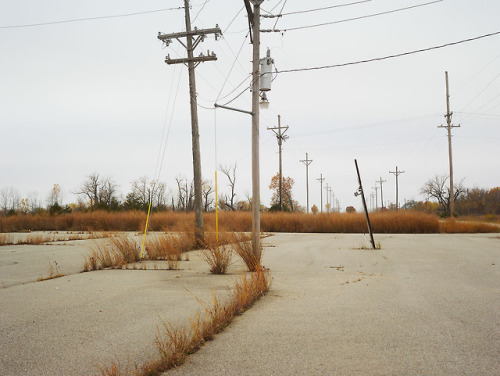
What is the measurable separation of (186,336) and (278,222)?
28221 millimetres

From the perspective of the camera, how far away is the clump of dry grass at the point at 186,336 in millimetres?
3438

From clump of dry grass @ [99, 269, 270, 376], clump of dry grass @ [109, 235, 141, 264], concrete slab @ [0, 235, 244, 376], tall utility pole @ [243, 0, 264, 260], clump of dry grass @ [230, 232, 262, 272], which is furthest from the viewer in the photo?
clump of dry grass @ [109, 235, 141, 264]

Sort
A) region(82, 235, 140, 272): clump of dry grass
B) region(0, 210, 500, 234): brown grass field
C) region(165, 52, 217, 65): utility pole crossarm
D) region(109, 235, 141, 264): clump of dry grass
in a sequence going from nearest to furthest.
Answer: region(82, 235, 140, 272): clump of dry grass
region(109, 235, 141, 264): clump of dry grass
region(165, 52, 217, 65): utility pole crossarm
region(0, 210, 500, 234): brown grass field

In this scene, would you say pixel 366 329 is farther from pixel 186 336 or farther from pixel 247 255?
pixel 247 255

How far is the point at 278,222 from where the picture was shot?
32250mm

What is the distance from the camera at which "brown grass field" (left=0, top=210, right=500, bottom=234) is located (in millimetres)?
28031

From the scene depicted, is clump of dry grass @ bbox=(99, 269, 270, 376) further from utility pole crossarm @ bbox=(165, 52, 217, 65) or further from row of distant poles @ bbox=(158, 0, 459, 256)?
utility pole crossarm @ bbox=(165, 52, 217, 65)

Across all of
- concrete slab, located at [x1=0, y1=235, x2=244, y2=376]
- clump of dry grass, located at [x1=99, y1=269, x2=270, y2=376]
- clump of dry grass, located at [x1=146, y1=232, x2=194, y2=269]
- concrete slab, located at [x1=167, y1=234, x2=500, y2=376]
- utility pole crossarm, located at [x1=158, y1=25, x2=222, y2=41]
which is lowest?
concrete slab, located at [x1=167, y1=234, x2=500, y2=376]

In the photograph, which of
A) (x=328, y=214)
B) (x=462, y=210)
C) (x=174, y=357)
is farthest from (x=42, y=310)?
(x=462, y=210)

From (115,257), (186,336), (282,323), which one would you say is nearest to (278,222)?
(115,257)

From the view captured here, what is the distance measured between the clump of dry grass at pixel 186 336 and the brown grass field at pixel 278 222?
60.4 feet

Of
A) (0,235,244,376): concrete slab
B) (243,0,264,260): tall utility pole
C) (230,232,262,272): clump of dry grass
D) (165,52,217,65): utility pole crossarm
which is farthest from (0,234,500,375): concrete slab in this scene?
(165,52,217,65): utility pole crossarm

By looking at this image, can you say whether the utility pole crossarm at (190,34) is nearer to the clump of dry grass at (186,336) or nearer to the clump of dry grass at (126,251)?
the clump of dry grass at (126,251)

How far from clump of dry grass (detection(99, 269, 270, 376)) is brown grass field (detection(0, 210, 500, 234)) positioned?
18.4 meters
